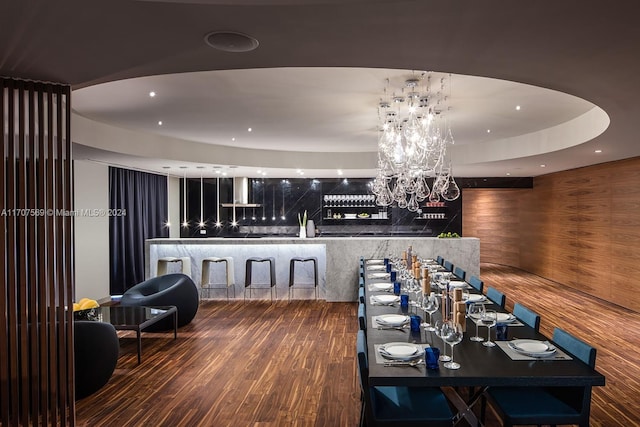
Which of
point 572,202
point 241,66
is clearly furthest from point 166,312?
point 572,202

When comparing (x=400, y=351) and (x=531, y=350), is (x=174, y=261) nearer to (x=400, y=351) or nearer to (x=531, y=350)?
(x=400, y=351)

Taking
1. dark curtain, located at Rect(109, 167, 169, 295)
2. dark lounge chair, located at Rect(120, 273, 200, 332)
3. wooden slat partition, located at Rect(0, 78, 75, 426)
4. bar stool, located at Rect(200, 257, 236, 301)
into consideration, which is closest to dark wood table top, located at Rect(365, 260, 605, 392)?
wooden slat partition, located at Rect(0, 78, 75, 426)

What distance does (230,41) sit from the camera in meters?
2.34

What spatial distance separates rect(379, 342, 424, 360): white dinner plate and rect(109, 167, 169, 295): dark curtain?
7.10m

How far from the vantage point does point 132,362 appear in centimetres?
479

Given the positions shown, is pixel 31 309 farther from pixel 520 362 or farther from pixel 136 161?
pixel 136 161

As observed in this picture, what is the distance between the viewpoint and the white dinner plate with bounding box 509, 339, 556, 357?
2621mm

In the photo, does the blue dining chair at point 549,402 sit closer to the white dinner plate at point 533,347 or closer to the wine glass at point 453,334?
the white dinner plate at point 533,347

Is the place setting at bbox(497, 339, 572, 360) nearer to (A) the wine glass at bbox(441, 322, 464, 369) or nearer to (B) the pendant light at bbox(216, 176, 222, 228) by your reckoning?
(A) the wine glass at bbox(441, 322, 464, 369)

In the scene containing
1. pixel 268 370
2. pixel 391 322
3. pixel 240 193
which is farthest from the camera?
pixel 240 193

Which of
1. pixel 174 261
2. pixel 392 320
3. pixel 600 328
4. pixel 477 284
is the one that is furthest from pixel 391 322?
pixel 174 261

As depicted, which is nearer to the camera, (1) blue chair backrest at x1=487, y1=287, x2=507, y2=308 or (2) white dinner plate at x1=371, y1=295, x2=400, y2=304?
(2) white dinner plate at x1=371, y1=295, x2=400, y2=304

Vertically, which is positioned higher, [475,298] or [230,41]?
[230,41]

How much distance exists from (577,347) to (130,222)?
818cm
